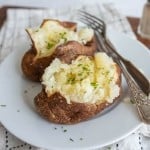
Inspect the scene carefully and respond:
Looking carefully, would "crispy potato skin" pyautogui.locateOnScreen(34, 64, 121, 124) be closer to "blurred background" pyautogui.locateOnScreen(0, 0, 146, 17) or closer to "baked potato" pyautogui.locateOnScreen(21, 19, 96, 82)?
→ "baked potato" pyautogui.locateOnScreen(21, 19, 96, 82)

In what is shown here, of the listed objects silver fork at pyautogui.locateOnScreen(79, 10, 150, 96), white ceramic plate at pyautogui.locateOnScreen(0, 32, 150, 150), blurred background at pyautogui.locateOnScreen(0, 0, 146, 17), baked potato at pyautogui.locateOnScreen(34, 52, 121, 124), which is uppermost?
baked potato at pyautogui.locateOnScreen(34, 52, 121, 124)

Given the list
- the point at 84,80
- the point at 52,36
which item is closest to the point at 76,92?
the point at 84,80

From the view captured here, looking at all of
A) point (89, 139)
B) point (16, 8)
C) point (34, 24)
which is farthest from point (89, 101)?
point (16, 8)

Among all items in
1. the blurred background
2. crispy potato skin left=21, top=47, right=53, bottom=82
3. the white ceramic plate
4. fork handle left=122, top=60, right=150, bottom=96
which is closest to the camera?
the white ceramic plate

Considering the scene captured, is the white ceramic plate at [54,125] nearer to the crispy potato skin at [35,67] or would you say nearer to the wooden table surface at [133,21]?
the crispy potato skin at [35,67]

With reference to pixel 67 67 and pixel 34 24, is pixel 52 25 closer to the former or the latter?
pixel 67 67

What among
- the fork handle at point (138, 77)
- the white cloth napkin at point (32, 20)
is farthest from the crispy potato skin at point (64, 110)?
the white cloth napkin at point (32, 20)

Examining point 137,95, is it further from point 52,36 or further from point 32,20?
point 32,20

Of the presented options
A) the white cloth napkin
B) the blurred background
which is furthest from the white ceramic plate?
the blurred background
